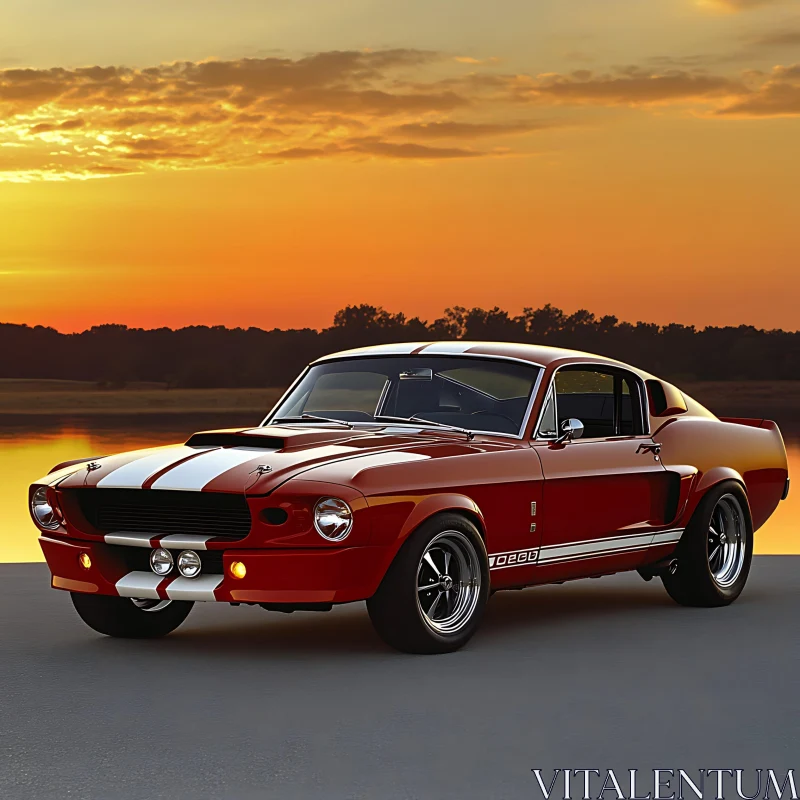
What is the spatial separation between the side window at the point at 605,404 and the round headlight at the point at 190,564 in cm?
310

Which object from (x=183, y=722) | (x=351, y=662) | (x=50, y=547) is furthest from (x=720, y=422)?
(x=183, y=722)

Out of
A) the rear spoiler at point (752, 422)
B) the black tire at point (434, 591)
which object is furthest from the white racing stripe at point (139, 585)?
the rear spoiler at point (752, 422)

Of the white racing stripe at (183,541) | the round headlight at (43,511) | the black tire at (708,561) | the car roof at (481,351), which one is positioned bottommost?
the black tire at (708,561)

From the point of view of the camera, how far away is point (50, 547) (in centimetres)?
889

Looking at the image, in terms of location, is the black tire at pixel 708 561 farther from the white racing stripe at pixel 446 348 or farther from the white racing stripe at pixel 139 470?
the white racing stripe at pixel 139 470

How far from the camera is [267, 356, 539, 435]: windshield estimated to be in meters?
9.57

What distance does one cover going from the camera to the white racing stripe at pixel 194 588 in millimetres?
8070

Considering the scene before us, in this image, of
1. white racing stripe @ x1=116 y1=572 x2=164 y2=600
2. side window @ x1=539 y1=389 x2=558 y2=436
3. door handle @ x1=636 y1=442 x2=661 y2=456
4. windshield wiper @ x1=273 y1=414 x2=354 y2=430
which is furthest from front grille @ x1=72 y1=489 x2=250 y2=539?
door handle @ x1=636 y1=442 x2=661 y2=456

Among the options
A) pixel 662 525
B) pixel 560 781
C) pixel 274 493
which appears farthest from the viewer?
pixel 662 525

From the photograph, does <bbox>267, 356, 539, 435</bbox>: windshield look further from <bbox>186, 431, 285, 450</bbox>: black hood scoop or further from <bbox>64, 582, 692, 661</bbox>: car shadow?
<bbox>64, 582, 692, 661</bbox>: car shadow

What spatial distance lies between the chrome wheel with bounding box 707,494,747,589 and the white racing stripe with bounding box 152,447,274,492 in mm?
3742

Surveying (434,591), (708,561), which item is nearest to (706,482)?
(708,561)

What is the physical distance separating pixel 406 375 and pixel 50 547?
97.5 inches

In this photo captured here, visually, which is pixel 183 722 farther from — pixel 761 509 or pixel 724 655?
pixel 761 509
